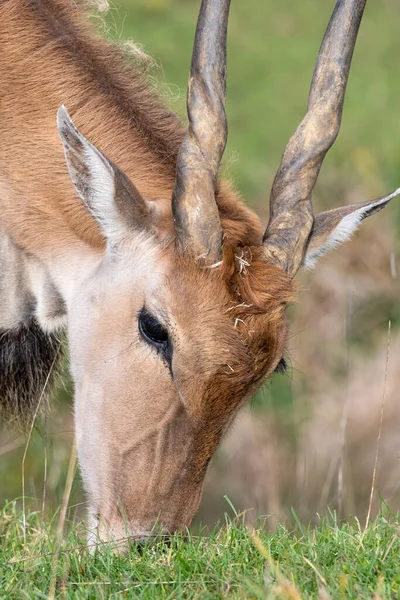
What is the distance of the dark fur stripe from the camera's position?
588 centimetres

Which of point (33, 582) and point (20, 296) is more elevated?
point (20, 296)

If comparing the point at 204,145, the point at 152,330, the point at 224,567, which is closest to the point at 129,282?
the point at 152,330

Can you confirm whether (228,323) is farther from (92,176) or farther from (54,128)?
(54,128)

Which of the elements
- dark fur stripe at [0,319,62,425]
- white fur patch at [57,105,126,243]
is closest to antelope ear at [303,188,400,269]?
white fur patch at [57,105,126,243]

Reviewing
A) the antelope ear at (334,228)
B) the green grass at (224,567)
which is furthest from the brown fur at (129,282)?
the green grass at (224,567)

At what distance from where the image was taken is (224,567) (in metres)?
3.86

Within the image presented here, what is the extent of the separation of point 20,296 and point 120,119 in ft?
3.43

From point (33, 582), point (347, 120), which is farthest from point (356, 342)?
point (33, 582)

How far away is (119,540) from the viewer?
4336 mm

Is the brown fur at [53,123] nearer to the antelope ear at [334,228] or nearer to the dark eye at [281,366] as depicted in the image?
the antelope ear at [334,228]

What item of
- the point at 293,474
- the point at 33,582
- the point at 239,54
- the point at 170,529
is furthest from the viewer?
the point at 239,54

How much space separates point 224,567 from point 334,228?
1.89 m

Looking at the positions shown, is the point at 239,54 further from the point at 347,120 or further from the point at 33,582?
the point at 33,582

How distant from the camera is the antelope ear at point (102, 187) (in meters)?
4.67
